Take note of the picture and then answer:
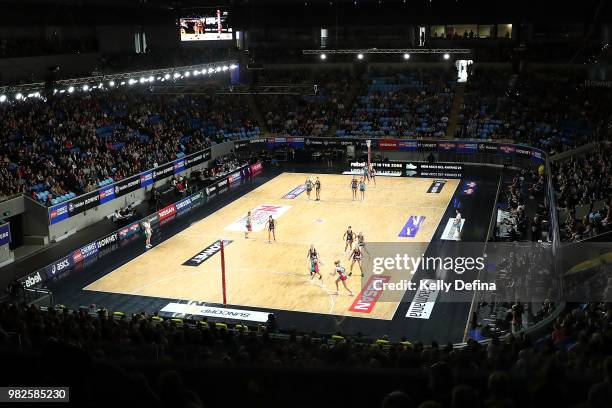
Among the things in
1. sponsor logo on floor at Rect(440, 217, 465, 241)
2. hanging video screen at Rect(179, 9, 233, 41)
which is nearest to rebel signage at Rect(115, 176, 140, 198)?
hanging video screen at Rect(179, 9, 233, 41)

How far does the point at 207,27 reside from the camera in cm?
4381

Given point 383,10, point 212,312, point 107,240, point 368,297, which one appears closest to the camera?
point 212,312

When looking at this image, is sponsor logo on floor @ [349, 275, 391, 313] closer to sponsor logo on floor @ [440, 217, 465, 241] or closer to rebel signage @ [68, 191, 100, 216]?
sponsor logo on floor @ [440, 217, 465, 241]

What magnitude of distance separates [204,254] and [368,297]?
8.75m

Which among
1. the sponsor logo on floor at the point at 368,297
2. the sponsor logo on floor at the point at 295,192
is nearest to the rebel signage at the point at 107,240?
the sponsor logo on floor at the point at 295,192

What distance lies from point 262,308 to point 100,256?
32.7 ft

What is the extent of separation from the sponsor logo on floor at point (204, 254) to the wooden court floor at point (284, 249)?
265 mm

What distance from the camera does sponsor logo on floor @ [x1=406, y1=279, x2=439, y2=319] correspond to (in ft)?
70.0

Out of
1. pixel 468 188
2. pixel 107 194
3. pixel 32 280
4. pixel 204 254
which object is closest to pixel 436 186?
pixel 468 188

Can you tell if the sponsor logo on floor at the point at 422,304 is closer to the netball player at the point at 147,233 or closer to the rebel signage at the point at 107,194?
the netball player at the point at 147,233

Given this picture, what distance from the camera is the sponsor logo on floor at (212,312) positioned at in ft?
69.9

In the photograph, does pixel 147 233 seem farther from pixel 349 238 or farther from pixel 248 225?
pixel 349 238

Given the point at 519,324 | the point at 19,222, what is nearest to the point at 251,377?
the point at 519,324

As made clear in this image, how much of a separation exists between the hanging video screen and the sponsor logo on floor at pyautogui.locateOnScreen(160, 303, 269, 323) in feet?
85.1
